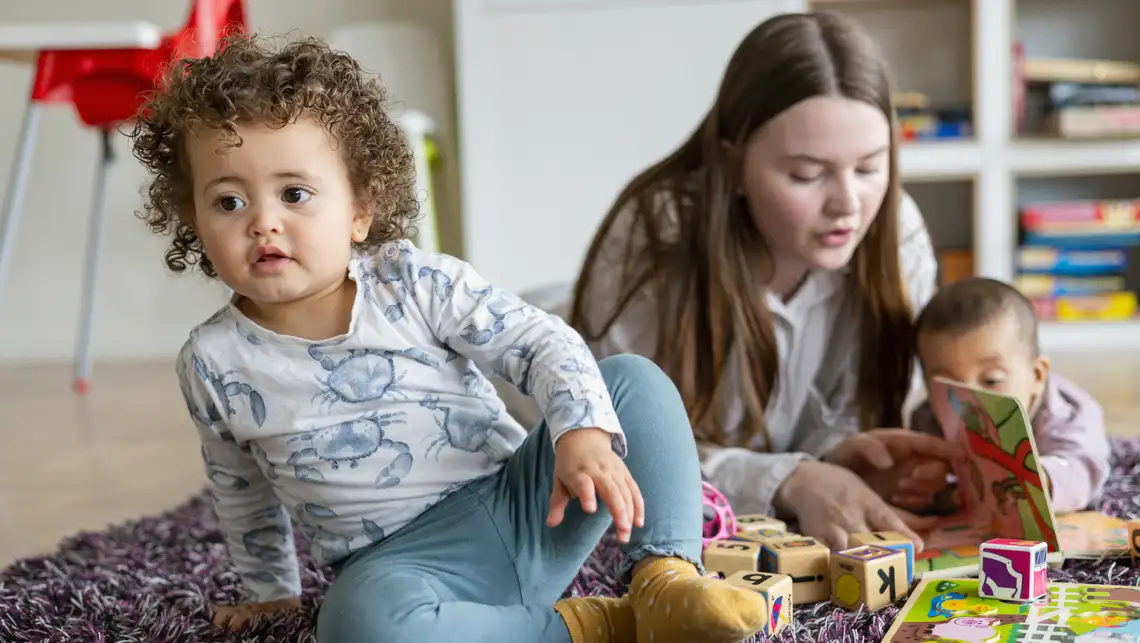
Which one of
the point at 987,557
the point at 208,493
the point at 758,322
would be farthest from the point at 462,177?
the point at 987,557

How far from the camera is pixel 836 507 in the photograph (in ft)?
3.61

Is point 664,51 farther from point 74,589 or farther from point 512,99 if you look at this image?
point 74,589

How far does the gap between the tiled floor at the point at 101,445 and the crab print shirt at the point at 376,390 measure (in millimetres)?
534

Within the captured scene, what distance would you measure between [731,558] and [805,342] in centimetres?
46

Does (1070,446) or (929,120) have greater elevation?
(929,120)

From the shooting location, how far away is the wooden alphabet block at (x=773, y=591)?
85cm

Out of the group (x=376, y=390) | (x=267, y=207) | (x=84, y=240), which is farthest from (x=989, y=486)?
(x=84, y=240)

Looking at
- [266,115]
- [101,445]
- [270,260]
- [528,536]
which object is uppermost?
[266,115]

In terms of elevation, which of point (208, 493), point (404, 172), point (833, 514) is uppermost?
point (404, 172)

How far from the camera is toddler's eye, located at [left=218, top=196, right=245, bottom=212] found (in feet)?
2.76

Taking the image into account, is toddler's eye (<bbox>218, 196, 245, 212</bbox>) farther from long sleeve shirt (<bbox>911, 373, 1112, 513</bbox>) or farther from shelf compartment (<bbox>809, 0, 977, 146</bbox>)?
shelf compartment (<bbox>809, 0, 977, 146</bbox>)

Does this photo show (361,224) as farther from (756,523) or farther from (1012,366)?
(1012,366)

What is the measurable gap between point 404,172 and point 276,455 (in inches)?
9.7

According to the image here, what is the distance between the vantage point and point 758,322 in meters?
1.29
